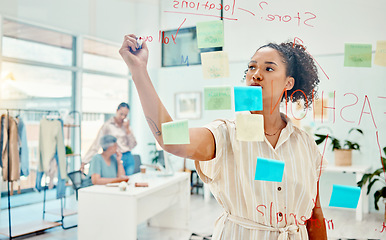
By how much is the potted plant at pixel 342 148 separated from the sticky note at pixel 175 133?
1.14ft

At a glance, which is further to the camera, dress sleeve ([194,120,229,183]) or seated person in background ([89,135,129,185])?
seated person in background ([89,135,129,185])

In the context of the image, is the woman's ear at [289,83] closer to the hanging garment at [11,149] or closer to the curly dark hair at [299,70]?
the curly dark hair at [299,70]

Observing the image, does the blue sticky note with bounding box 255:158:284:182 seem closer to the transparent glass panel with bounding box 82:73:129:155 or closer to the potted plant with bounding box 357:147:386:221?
the potted plant with bounding box 357:147:386:221

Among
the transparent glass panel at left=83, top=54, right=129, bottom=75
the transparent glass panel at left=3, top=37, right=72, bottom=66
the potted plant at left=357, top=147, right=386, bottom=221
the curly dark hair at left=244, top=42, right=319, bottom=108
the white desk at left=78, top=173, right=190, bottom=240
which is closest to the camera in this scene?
the curly dark hair at left=244, top=42, right=319, bottom=108

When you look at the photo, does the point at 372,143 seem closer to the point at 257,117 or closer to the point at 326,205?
the point at 326,205

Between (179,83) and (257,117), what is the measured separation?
0.97ft

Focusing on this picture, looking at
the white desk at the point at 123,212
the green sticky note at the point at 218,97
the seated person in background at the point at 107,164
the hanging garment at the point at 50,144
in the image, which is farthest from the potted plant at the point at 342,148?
the hanging garment at the point at 50,144

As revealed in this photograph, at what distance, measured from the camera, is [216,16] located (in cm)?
82

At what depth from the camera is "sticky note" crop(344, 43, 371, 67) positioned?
0.80 metres

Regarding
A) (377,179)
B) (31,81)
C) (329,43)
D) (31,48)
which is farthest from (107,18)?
(31,81)

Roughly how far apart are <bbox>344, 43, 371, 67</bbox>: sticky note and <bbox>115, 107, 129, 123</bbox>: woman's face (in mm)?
680

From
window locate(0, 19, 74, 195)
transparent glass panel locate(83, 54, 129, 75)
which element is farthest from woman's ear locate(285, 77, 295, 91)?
window locate(0, 19, 74, 195)

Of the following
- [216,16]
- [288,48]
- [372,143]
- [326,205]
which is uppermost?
[216,16]

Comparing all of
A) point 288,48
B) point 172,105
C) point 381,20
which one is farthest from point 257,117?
point 381,20
